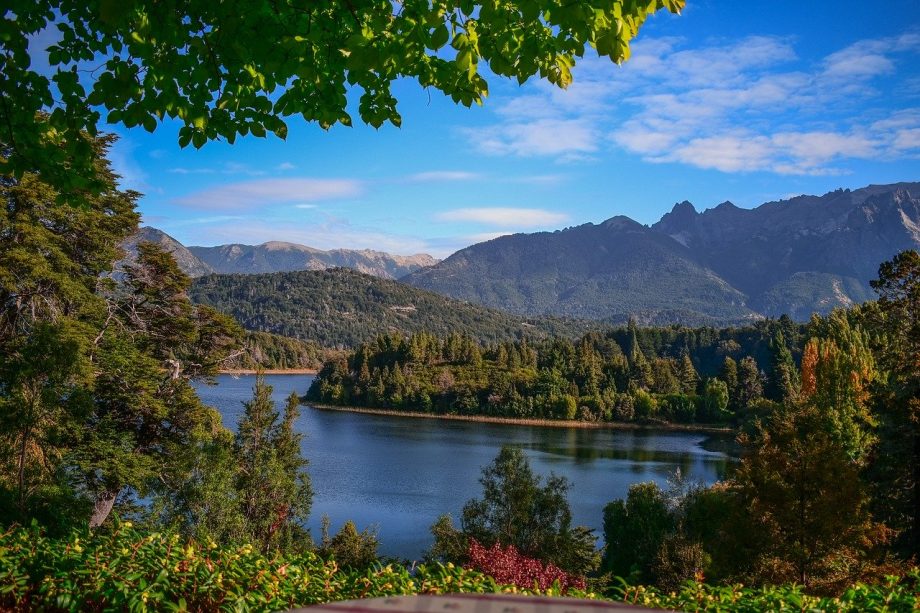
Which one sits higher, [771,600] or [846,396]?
[771,600]

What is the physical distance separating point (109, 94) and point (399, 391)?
90.6m

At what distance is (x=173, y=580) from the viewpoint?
3482 mm

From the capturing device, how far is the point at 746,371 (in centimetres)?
8350

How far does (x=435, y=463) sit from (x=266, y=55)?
46.4 m

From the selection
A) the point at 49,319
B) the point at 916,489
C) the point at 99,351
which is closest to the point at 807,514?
the point at 916,489

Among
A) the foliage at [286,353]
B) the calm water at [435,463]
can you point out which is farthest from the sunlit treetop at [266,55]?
the foliage at [286,353]

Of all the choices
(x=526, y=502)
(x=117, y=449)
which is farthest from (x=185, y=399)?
(x=526, y=502)

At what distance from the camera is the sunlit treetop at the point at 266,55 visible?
3.30 metres

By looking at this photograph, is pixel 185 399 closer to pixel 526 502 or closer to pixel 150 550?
pixel 526 502

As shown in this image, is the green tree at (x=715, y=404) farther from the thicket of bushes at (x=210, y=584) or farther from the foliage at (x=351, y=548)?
the thicket of bushes at (x=210, y=584)

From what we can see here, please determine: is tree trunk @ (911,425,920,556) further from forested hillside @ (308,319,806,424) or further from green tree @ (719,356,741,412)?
green tree @ (719,356,741,412)

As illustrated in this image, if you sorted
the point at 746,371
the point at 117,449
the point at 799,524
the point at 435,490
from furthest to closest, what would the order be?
1. the point at 746,371
2. the point at 435,490
3. the point at 117,449
4. the point at 799,524

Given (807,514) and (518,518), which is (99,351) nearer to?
(518,518)

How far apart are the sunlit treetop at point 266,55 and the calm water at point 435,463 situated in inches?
923
